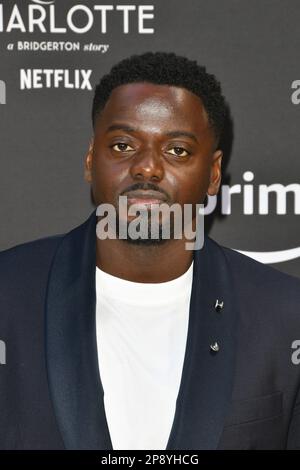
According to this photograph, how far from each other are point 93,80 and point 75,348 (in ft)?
3.83

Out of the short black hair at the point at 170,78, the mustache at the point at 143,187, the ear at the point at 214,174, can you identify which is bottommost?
the mustache at the point at 143,187

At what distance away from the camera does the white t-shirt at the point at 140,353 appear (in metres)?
2.35

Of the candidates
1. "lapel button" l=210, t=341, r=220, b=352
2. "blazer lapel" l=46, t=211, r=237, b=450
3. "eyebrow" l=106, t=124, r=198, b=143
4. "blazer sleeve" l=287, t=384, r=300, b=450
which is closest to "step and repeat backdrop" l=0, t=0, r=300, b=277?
"blazer lapel" l=46, t=211, r=237, b=450

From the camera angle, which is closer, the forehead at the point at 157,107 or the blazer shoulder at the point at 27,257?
the forehead at the point at 157,107

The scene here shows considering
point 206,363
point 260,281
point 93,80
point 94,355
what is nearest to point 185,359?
point 206,363

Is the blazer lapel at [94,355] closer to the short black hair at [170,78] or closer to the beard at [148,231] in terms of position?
the beard at [148,231]

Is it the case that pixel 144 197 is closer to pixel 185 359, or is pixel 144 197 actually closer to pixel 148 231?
pixel 148 231

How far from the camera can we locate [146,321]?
2.47 meters

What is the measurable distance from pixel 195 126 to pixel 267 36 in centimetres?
76

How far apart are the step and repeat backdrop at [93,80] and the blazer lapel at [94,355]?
0.45 m

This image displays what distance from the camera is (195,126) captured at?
242 centimetres

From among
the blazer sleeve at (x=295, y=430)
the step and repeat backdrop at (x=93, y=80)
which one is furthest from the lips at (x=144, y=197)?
the blazer sleeve at (x=295, y=430)

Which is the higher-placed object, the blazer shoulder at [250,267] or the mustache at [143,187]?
the mustache at [143,187]
